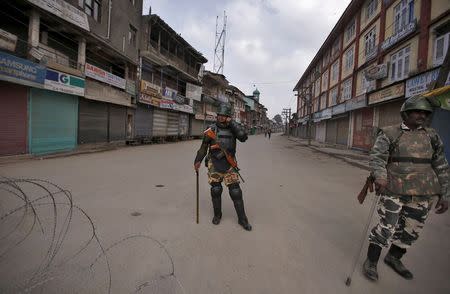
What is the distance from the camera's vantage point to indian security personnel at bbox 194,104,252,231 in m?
3.82

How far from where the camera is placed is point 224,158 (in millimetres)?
3834

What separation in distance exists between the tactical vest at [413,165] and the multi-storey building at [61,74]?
11.7 meters

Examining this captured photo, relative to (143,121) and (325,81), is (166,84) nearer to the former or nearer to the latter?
(143,121)

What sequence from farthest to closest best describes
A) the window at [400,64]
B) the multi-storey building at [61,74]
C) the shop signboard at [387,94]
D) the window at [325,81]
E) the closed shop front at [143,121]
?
the window at [325,81] → the closed shop front at [143,121] → the window at [400,64] → the shop signboard at [387,94] → the multi-storey building at [61,74]

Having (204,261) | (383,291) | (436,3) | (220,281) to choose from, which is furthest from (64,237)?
(436,3)

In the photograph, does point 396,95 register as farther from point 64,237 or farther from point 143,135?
point 143,135

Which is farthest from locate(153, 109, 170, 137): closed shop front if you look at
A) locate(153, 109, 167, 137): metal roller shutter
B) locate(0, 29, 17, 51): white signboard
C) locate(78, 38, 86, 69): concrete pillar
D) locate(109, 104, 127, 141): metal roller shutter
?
locate(0, 29, 17, 51): white signboard

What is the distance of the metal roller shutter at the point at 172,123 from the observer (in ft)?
84.9

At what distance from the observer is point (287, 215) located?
4441mm

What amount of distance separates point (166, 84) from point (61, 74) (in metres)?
14.5

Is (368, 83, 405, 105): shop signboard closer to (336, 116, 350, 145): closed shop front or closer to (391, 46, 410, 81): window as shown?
(391, 46, 410, 81): window

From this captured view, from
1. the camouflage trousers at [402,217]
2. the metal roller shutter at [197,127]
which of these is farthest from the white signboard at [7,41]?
the metal roller shutter at [197,127]

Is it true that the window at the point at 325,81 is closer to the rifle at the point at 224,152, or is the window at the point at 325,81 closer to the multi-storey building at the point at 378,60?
the multi-storey building at the point at 378,60

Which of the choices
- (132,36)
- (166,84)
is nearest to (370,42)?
(132,36)
